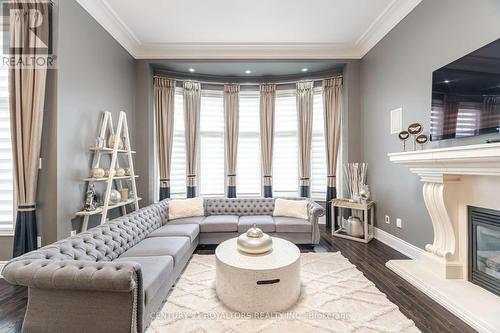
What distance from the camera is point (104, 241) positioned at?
2.23 metres

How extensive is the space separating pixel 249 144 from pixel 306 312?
3569mm

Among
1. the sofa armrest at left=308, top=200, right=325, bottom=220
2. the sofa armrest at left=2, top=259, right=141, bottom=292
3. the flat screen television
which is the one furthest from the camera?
the sofa armrest at left=308, top=200, right=325, bottom=220

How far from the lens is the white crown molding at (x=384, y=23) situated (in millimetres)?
3148

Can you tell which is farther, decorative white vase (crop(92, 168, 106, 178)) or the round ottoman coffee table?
decorative white vase (crop(92, 168, 106, 178))

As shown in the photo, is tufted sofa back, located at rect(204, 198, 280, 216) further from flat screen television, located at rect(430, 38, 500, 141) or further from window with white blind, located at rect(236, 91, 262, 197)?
flat screen television, located at rect(430, 38, 500, 141)

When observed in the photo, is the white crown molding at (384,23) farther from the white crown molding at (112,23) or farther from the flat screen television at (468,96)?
the white crown molding at (112,23)

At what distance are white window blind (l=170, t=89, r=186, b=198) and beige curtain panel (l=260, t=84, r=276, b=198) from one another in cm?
171

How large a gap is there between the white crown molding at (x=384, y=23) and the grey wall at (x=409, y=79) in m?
0.09

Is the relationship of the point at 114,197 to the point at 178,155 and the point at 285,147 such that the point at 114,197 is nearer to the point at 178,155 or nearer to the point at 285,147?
the point at 178,155

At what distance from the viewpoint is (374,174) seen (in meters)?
4.08

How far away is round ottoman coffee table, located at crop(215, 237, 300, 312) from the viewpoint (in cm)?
202

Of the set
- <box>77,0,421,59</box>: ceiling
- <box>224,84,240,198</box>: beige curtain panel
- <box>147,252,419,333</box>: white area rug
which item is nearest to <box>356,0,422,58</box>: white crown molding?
<box>77,0,421,59</box>: ceiling

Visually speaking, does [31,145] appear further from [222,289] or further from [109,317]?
[222,289]

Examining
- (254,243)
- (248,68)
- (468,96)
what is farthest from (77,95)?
(468,96)
